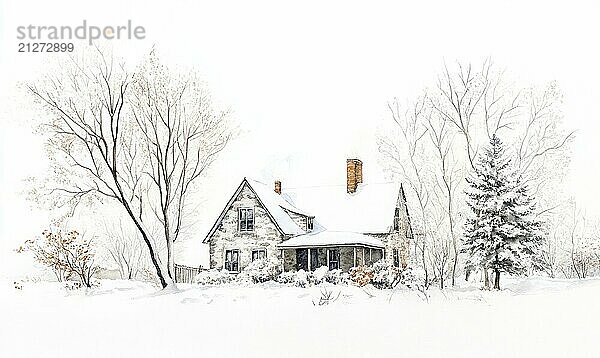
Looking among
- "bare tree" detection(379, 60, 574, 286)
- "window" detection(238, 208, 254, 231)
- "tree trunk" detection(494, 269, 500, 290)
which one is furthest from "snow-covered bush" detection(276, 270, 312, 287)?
"tree trunk" detection(494, 269, 500, 290)

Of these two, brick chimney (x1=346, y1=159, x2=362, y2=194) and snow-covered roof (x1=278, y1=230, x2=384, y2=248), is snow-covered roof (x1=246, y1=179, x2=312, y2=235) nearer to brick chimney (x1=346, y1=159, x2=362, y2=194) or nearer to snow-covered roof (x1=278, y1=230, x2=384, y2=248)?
snow-covered roof (x1=278, y1=230, x2=384, y2=248)

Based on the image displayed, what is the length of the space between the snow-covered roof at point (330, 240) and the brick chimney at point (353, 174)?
334 mm

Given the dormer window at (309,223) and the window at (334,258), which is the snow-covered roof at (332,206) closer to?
the dormer window at (309,223)

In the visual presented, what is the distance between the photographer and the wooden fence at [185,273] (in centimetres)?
558

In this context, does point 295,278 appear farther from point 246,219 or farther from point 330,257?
point 246,219

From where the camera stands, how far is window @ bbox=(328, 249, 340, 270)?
5277 millimetres

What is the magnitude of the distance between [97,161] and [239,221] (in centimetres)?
116

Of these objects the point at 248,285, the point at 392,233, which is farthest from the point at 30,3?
the point at 392,233

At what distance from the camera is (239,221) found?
5504 millimetres

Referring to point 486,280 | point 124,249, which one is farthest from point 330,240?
point 124,249

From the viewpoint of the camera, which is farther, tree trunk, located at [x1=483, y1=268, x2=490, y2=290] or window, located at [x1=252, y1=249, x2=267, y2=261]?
window, located at [x1=252, y1=249, x2=267, y2=261]

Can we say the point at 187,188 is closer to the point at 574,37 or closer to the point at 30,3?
the point at 30,3

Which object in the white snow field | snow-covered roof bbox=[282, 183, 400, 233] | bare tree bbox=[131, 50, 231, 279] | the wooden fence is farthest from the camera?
bare tree bbox=[131, 50, 231, 279]

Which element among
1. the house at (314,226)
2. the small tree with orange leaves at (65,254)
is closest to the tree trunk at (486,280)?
the house at (314,226)
